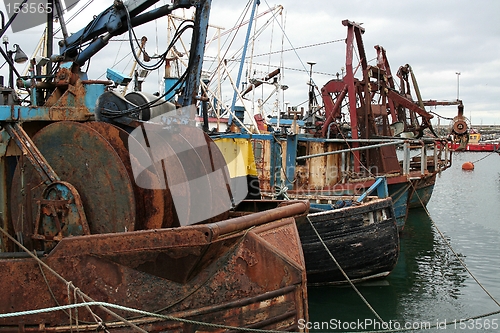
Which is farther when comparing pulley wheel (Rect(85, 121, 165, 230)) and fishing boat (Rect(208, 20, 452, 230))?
fishing boat (Rect(208, 20, 452, 230))

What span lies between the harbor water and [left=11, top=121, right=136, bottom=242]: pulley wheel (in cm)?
398

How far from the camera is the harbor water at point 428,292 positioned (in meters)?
8.88

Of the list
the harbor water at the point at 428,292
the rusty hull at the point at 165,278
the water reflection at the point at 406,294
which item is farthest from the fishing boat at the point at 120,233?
the water reflection at the point at 406,294

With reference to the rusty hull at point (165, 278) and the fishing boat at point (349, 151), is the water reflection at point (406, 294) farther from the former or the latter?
the rusty hull at point (165, 278)

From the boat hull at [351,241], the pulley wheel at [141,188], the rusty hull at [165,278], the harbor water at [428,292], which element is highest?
the pulley wheel at [141,188]

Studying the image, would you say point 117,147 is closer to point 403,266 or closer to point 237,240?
point 237,240

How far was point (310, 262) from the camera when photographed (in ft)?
32.6

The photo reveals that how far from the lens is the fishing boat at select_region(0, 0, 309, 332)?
4.23m

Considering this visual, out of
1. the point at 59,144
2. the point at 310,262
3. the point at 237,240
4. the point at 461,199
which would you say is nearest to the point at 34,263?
the point at 59,144

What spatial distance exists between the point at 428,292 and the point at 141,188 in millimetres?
8284

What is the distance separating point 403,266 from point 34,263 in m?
10.7

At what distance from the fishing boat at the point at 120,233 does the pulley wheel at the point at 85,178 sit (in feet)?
0.04

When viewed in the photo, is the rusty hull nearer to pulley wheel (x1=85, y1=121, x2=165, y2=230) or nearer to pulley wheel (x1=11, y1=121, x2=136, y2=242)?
pulley wheel (x1=11, y1=121, x2=136, y2=242)

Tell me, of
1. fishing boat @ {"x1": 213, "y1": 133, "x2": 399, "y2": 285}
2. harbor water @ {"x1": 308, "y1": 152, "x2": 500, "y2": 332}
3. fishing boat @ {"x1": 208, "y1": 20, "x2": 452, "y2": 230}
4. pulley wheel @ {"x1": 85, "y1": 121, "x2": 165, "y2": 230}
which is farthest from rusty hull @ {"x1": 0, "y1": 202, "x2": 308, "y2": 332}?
fishing boat @ {"x1": 208, "y1": 20, "x2": 452, "y2": 230}
